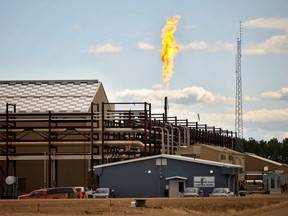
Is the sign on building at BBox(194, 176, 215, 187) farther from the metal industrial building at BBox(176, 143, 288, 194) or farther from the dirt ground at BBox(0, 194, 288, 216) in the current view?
the metal industrial building at BBox(176, 143, 288, 194)

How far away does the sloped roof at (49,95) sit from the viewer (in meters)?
105

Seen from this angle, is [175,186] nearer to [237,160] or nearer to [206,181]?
[206,181]

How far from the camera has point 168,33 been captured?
98.4m

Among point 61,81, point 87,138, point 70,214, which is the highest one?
point 61,81

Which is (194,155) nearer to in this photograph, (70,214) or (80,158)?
(80,158)

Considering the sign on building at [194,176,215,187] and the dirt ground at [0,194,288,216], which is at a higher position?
the sign on building at [194,176,215,187]

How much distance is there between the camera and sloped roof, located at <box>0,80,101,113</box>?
4122 inches

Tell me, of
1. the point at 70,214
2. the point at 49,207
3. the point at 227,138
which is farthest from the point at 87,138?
the point at 227,138

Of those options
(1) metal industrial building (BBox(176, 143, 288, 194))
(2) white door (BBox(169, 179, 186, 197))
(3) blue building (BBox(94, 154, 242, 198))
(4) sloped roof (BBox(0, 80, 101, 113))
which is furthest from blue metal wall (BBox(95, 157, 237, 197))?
(1) metal industrial building (BBox(176, 143, 288, 194))

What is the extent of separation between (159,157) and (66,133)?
1673 cm

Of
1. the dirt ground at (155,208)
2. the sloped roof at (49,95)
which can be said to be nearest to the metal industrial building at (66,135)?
the sloped roof at (49,95)

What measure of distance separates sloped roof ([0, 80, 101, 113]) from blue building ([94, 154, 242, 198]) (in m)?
14.8

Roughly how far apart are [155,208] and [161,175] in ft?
83.2

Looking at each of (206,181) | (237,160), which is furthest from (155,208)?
(237,160)
